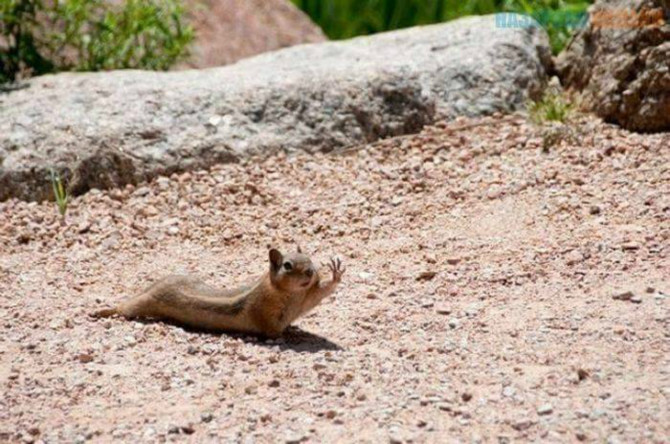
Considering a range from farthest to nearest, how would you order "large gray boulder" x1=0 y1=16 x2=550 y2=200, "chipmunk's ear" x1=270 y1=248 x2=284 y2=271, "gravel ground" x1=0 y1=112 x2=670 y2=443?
1. "large gray boulder" x1=0 y1=16 x2=550 y2=200
2. "chipmunk's ear" x1=270 y1=248 x2=284 y2=271
3. "gravel ground" x1=0 y1=112 x2=670 y2=443

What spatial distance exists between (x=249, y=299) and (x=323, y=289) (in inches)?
12.1

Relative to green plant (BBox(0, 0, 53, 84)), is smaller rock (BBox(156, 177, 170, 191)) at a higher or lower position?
lower

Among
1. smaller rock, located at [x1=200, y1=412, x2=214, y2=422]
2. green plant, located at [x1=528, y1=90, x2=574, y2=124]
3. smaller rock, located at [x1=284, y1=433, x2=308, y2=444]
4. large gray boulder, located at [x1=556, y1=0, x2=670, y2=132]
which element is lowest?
smaller rock, located at [x1=200, y1=412, x2=214, y2=422]

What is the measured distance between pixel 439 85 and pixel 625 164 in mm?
1443

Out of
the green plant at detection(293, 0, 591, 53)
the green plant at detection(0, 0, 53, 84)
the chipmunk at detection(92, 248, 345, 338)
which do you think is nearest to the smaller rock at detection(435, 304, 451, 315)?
the chipmunk at detection(92, 248, 345, 338)

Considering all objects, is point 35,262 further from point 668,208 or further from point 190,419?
point 668,208

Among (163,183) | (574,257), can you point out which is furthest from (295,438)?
(163,183)

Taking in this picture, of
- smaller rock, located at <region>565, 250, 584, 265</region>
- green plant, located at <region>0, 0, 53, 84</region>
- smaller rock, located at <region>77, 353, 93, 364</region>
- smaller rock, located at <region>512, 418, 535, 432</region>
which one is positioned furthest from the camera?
green plant, located at <region>0, 0, 53, 84</region>

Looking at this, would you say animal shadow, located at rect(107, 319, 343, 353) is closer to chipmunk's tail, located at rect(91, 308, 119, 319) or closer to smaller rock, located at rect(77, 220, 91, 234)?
chipmunk's tail, located at rect(91, 308, 119, 319)

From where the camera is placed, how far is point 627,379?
4199mm

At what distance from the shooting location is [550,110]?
7.05 metres

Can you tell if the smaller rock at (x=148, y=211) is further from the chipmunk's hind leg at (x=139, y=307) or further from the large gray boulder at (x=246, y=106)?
the chipmunk's hind leg at (x=139, y=307)

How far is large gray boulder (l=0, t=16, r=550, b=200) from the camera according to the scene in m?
6.87

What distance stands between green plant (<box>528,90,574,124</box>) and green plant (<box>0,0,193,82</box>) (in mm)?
2445
